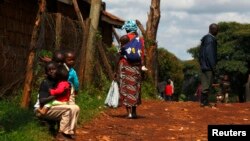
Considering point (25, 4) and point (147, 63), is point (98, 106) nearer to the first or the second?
point (25, 4)

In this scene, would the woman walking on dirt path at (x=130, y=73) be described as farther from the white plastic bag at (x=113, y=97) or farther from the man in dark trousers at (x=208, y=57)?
the man in dark trousers at (x=208, y=57)

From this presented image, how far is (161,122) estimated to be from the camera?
10664 mm

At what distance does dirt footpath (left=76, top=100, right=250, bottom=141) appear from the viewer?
8.82 m

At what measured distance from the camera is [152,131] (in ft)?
31.0

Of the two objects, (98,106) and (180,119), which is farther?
(98,106)

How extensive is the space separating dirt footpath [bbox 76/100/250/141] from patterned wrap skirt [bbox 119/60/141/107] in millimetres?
356

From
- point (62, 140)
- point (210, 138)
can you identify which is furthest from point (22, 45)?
point (210, 138)

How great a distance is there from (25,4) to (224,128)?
761 cm

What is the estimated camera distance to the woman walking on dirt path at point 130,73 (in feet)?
35.3

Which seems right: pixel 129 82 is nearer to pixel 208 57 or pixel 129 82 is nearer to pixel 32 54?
pixel 32 54

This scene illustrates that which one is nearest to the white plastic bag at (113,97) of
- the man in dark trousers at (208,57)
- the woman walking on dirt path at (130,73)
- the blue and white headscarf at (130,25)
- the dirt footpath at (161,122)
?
the dirt footpath at (161,122)

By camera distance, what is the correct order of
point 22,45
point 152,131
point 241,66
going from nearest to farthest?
point 152,131 → point 22,45 → point 241,66

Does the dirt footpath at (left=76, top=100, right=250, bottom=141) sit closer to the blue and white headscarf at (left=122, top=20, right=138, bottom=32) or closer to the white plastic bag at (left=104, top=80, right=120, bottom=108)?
the white plastic bag at (left=104, top=80, right=120, bottom=108)

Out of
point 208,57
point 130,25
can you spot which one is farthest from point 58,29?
point 208,57
